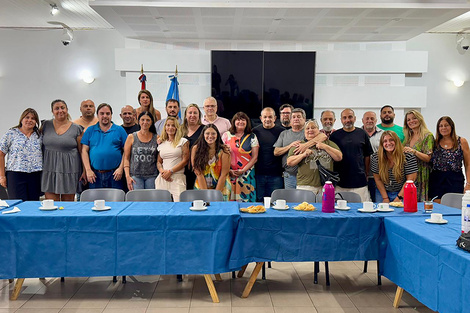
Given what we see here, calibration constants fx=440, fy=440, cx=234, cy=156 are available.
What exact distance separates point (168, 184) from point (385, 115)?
2.64 m

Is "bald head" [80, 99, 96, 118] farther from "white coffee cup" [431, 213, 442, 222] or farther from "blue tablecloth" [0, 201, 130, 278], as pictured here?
"white coffee cup" [431, 213, 442, 222]

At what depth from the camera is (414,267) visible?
262 cm

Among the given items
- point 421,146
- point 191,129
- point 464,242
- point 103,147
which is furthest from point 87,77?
point 464,242

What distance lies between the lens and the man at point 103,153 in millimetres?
4551

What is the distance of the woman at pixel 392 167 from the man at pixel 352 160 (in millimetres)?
150

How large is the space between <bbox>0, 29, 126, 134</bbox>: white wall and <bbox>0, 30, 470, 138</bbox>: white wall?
1cm

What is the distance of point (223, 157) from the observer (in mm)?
4242

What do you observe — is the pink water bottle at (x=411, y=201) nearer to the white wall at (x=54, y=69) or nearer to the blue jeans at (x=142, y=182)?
the blue jeans at (x=142, y=182)

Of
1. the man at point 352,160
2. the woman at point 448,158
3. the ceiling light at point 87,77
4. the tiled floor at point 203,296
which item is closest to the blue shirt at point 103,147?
the tiled floor at point 203,296

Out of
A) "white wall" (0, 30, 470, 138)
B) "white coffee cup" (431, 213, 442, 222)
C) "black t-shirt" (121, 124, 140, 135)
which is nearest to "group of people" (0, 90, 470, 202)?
"black t-shirt" (121, 124, 140, 135)

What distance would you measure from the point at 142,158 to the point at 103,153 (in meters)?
0.43

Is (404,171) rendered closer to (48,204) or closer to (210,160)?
(210,160)

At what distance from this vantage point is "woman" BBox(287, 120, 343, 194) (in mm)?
4133

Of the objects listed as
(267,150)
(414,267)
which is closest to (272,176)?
(267,150)
